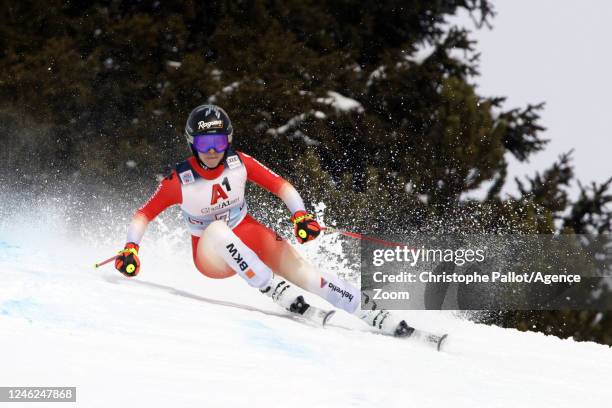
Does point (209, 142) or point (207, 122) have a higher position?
point (207, 122)

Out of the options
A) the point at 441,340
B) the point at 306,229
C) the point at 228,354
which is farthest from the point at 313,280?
the point at 228,354

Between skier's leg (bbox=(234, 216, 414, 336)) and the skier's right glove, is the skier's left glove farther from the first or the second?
the skier's right glove

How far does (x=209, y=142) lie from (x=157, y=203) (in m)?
0.72

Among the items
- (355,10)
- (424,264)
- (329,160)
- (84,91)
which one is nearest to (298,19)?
(355,10)

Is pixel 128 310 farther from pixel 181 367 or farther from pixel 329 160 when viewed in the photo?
pixel 329 160

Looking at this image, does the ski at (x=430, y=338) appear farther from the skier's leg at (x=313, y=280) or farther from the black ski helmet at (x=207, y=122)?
the black ski helmet at (x=207, y=122)

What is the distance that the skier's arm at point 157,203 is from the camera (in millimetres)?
6355

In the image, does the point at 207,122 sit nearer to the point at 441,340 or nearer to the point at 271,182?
the point at 271,182

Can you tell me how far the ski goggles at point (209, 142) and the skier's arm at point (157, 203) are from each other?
1.25 feet

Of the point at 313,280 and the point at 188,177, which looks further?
the point at 188,177
